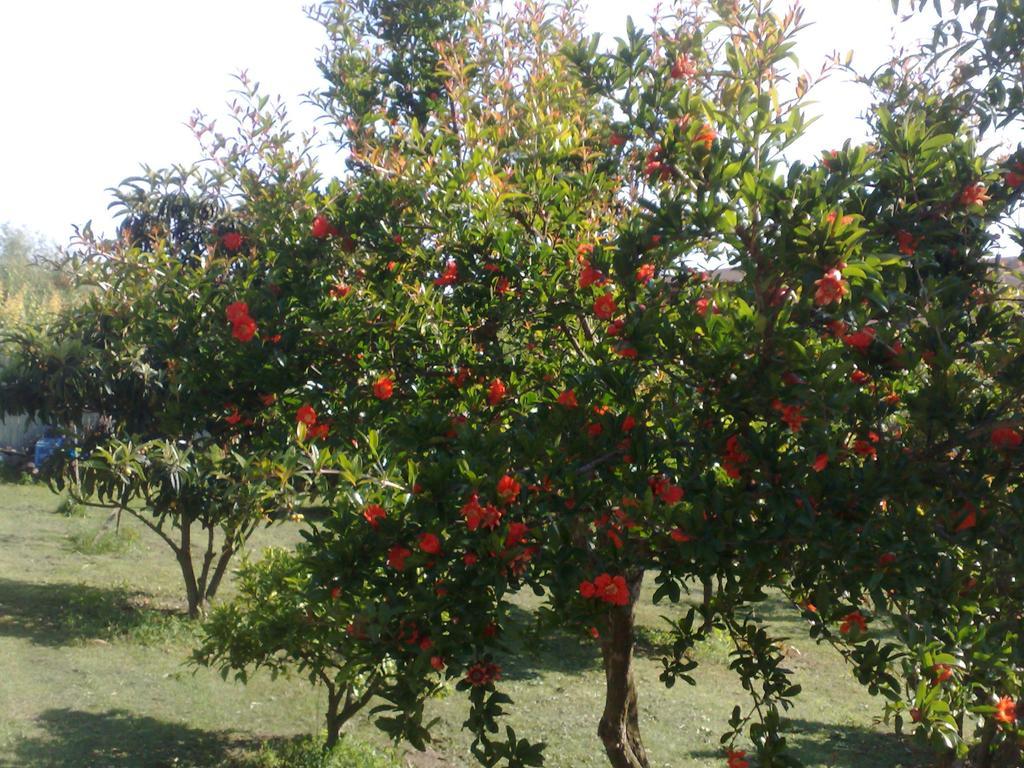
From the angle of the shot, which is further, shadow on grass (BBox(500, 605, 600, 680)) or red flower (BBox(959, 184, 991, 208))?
shadow on grass (BBox(500, 605, 600, 680))

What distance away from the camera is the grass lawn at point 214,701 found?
5.48m

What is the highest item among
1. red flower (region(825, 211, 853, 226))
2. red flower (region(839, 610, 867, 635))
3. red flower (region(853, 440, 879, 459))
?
red flower (region(825, 211, 853, 226))

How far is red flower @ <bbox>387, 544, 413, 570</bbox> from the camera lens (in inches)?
103

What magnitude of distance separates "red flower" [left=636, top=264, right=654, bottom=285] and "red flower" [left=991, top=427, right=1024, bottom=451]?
105 cm

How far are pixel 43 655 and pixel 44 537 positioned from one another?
4856mm

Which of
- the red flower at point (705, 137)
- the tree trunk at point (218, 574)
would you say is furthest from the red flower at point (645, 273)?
the tree trunk at point (218, 574)

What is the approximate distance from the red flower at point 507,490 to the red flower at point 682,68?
1.56 meters

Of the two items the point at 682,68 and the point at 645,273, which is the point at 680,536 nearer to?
the point at 645,273

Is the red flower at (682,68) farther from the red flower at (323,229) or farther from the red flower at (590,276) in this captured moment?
the red flower at (323,229)

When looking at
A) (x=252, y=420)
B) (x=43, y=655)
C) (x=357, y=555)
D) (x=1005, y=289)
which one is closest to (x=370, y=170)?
(x=252, y=420)

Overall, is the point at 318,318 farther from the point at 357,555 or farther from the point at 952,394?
the point at 952,394

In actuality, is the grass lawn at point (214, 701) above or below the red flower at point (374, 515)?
below

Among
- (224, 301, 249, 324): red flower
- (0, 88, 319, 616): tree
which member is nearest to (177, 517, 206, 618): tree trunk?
(0, 88, 319, 616): tree

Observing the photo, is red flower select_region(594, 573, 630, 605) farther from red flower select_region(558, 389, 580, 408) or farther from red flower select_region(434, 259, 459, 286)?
red flower select_region(434, 259, 459, 286)
